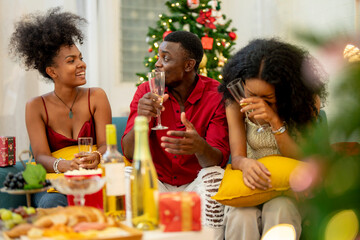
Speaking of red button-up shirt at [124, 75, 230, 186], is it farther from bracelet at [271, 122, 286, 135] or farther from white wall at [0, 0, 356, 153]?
white wall at [0, 0, 356, 153]

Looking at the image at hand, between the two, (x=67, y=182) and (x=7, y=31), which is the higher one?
(x=7, y=31)

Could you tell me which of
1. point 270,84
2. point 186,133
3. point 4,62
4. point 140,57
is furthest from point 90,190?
A: point 140,57

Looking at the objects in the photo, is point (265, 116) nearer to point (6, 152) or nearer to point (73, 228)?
point (73, 228)

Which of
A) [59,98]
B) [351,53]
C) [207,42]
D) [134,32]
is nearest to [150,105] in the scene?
[59,98]

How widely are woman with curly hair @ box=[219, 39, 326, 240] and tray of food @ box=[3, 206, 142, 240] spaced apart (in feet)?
2.31

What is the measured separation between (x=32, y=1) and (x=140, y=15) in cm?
130

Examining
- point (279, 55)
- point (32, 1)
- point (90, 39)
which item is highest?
point (32, 1)

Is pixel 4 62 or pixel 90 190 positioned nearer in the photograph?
pixel 90 190

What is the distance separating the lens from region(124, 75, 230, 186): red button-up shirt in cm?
207

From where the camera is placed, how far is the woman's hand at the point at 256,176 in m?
1.59

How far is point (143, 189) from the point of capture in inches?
43.0

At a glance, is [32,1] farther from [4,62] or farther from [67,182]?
[67,182]

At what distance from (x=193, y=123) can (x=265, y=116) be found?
548 millimetres

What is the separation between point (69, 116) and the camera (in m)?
2.35
